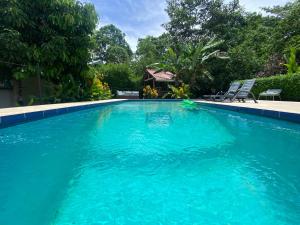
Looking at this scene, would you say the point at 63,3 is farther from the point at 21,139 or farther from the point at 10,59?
the point at 21,139

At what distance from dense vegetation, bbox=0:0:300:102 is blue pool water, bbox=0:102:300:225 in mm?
8872

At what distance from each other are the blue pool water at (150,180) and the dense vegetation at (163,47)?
8.87 metres

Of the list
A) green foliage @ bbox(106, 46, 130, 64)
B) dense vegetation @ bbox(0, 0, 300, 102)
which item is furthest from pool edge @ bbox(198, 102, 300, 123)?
green foliage @ bbox(106, 46, 130, 64)

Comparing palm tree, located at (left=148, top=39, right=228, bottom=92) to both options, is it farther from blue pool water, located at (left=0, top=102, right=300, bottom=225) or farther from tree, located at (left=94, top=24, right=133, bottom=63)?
tree, located at (left=94, top=24, right=133, bottom=63)

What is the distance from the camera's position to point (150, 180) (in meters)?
2.83

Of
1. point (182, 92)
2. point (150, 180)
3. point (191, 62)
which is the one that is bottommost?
point (150, 180)

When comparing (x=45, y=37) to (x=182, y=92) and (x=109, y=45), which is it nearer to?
(x=182, y=92)

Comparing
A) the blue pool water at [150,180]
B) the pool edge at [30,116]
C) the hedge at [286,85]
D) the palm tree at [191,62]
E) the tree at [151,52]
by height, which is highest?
the tree at [151,52]

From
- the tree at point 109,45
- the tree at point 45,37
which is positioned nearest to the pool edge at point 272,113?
the tree at point 45,37

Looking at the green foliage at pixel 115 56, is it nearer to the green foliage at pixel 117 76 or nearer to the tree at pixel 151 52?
the tree at pixel 151 52

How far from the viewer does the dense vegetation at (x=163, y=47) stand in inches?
489

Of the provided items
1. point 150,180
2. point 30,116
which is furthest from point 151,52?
point 150,180

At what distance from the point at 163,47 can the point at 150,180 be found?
106 ft

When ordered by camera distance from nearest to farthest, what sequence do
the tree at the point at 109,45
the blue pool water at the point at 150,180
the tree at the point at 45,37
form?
the blue pool water at the point at 150,180, the tree at the point at 45,37, the tree at the point at 109,45
